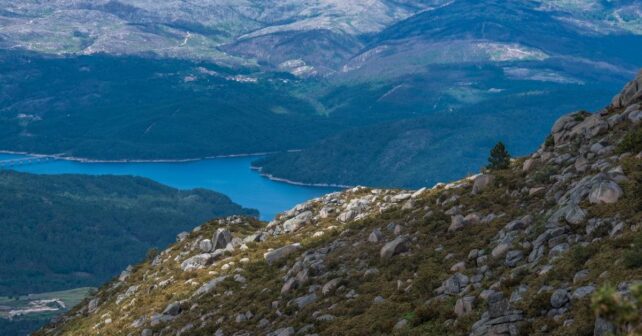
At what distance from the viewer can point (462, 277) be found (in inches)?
1188

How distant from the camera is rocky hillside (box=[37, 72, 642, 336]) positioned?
25.5 m

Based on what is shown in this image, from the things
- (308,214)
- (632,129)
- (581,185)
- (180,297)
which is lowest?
(180,297)

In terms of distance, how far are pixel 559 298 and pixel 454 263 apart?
840 cm

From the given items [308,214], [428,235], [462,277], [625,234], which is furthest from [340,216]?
[625,234]

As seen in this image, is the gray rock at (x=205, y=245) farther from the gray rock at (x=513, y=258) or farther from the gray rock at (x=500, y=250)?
the gray rock at (x=513, y=258)

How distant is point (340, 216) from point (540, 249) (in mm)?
26839

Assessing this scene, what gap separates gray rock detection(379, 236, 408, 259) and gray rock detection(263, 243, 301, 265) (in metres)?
10.2

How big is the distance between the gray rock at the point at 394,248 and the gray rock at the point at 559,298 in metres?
13.1

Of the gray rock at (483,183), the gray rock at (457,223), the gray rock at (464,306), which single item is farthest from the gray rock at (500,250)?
the gray rock at (483,183)

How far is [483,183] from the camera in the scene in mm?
42000

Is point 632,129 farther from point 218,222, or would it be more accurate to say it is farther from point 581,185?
point 218,222

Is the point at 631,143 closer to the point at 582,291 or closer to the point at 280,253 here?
the point at 582,291

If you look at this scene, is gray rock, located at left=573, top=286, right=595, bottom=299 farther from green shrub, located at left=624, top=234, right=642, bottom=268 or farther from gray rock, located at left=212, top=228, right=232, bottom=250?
gray rock, located at left=212, top=228, right=232, bottom=250

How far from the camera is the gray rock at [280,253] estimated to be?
47.4m
